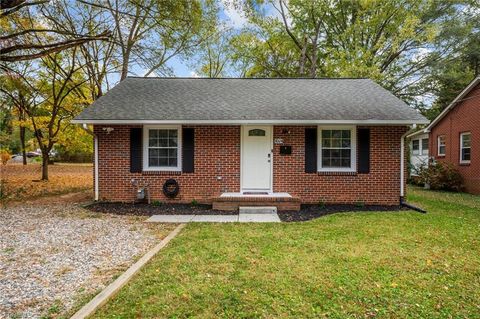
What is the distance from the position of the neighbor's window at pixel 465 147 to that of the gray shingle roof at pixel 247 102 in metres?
6.03

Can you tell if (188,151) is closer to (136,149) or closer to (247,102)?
(136,149)

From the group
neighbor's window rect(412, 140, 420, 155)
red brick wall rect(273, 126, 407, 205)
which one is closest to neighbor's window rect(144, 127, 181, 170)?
red brick wall rect(273, 126, 407, 205)

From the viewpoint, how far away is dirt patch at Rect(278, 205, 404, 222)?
7001 millimetres

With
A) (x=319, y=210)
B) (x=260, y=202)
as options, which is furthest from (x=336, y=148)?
(x=260, y=202)

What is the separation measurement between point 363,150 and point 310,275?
5913 millimetres

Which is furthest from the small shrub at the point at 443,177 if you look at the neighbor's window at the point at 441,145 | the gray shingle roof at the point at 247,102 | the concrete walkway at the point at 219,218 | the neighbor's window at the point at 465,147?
the concrete walkway at the point at 219,218

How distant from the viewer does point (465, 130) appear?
41.5 ft

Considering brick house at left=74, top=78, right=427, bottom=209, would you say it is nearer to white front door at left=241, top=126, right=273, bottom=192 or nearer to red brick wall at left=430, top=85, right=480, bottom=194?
white front door at left=241, top=126, right=273, bottom=192

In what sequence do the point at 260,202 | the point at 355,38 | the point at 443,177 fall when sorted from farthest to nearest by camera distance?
the point at 355,38, the point at 443,177, the point at 260,202

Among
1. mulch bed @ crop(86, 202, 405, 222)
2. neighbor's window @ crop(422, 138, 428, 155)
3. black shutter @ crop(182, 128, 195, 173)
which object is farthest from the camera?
neighbor's window @ crop(422, 138, 428, 155)

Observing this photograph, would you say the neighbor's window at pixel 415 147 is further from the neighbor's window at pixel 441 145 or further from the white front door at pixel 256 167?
the white front door at pixel 256 167

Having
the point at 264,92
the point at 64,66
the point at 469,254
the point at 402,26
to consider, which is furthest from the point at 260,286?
the point at 402,26

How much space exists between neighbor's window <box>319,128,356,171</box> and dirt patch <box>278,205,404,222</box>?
122 centimetres

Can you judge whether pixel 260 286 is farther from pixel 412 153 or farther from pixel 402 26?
pixel 402 26
